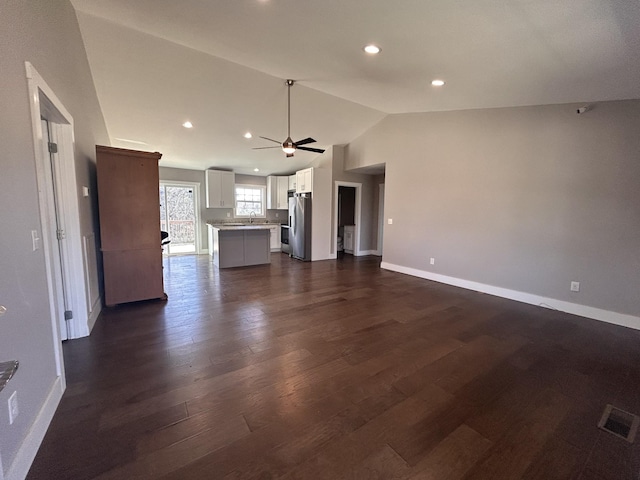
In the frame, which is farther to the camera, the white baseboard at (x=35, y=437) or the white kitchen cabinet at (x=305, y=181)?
the white kitchen cabinet at (x=305, y=181)

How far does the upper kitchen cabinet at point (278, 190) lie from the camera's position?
27.7 feet

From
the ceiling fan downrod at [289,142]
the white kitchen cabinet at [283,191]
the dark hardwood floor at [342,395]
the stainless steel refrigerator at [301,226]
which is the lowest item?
the dark hardwood floor at [342,395]

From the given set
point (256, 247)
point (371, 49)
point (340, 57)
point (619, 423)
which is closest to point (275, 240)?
point (256, 247)

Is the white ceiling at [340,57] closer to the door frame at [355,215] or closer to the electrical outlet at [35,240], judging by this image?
the door frame at [355,215]

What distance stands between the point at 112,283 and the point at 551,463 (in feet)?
14.7

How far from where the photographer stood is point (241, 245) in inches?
242

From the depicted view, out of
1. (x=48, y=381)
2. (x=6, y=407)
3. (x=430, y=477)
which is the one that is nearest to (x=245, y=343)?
(x=48, y=381)

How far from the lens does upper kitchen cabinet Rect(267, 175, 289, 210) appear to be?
8.43 meters

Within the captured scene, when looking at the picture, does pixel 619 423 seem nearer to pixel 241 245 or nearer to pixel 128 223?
pixel 128 223

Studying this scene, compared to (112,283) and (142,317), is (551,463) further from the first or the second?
(112,283)

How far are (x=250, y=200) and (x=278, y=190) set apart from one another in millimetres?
949

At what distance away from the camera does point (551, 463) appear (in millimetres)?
1456

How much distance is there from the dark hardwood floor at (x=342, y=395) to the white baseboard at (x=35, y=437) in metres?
A: 0.05

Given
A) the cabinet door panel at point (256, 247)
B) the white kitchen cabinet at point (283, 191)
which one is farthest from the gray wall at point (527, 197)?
the white kitchen cabinet at point (283, 191)
